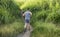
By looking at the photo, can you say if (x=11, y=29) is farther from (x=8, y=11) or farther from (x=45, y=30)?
(x=8, y=11)

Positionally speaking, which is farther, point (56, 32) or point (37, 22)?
point (37, 22)

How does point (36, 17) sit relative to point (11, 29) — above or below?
above

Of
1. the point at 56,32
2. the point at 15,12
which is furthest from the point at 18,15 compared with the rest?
the point at 56,32

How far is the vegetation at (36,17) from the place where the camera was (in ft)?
31.1

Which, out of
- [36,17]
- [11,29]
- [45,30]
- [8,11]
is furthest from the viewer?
[8,11]

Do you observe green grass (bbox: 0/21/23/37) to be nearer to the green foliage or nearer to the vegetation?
the vegetation

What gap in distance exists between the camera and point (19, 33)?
31.8ft

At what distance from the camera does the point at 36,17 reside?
10922mm

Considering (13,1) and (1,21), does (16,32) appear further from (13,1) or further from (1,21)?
(13,1)

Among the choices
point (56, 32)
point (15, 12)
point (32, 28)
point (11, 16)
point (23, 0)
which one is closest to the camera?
point (56, 32)

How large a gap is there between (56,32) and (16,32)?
1663 millimetres

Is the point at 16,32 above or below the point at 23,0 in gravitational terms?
below

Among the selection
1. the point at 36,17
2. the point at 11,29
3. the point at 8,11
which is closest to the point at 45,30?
the point at 11,29

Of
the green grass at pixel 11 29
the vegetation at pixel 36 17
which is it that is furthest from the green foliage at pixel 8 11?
the green grass at pixel 11 29
